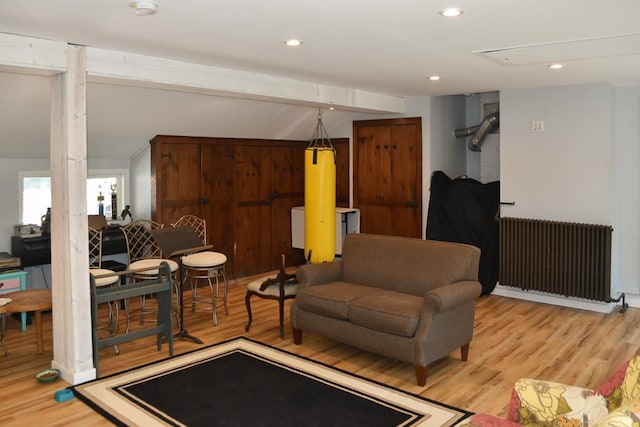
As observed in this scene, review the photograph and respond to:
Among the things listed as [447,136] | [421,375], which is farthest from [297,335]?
[447,136]

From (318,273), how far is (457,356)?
1.26 meters

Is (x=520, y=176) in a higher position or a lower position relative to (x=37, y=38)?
lower

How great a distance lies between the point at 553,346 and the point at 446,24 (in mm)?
2839

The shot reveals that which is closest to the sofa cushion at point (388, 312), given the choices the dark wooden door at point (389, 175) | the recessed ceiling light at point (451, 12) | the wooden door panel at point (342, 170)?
the recessed ceiling light at point (451, 12)

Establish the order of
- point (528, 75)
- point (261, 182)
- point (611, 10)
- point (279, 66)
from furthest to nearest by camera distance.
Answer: point (261, 182) < point (528, 75) < point (279, 66) < point (611, 10)

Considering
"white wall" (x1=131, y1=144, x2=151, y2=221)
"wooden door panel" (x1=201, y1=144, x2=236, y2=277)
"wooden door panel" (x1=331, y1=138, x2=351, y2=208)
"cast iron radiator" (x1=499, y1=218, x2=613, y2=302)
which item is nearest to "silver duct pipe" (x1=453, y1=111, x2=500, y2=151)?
"cast iron radiator" (x1=499, y1=218, x2=613, y2=302)

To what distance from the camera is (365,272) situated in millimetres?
4699

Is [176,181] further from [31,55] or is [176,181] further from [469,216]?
[469,216]

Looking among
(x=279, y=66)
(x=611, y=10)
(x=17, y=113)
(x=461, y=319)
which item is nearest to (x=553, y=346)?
(x=461, y=319)

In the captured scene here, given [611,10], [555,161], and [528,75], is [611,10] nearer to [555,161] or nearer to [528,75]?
[528,75]

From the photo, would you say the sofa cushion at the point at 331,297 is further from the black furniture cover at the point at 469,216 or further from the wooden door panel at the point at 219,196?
the wooden door panel at the point at 219,196

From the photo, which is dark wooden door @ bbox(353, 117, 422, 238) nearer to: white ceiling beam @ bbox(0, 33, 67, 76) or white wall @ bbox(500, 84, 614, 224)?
white wall @ bbox(500, 84, 614, 224)

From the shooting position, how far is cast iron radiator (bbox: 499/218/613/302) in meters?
5.57

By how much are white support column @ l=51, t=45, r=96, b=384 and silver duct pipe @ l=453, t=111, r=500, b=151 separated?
4.53m
